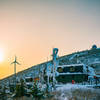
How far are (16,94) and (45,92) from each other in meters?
6.79

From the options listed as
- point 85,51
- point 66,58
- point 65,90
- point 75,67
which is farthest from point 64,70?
point 85,51

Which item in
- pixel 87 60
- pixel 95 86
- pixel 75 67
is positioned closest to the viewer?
pixel 95 86

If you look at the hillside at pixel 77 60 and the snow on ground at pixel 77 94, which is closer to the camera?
the snow on ground at pixel 77 94

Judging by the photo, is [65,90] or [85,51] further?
[85,51]

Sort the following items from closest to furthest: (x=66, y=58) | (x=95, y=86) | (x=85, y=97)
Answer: (x=85, y=97) < (x=95, y=86) < (x=66, y=58)

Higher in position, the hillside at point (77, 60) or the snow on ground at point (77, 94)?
the hillside at point (77, 60)

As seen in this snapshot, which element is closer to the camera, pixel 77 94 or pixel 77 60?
pixel 77 94

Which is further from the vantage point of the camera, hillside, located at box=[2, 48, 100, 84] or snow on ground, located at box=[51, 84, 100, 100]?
hillside, located at box=[2, 48, 100, 84]

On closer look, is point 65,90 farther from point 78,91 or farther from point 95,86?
point 95,86

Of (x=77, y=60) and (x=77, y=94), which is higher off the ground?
(x=77, y=60)

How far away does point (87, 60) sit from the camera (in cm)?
5688

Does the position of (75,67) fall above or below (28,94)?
above

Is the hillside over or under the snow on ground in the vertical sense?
over

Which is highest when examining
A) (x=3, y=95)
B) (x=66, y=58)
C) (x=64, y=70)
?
(x=66, y=58)
